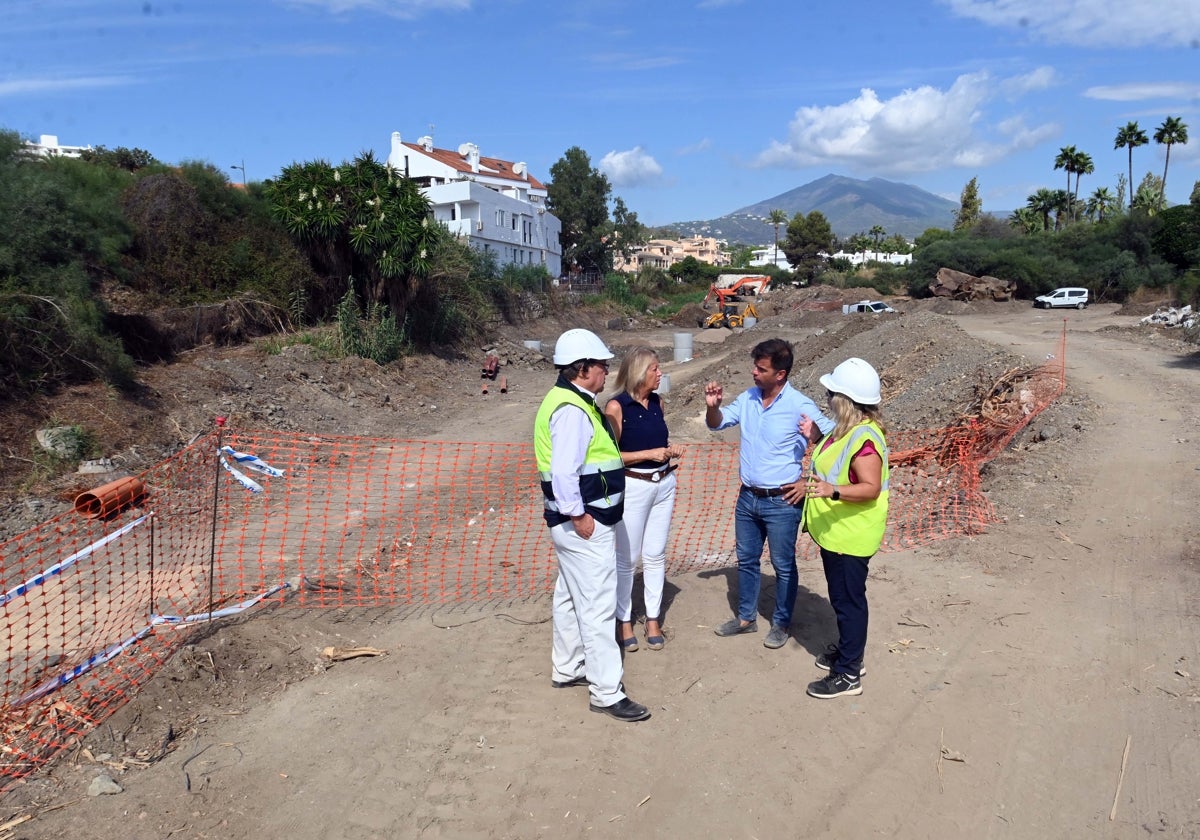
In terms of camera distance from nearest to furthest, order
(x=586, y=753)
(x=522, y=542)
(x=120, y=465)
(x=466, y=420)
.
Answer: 1. (x=586, y=753)
2. (x=522, y=542)
3. (x=120, y=465)
4. (x=466, y=420)

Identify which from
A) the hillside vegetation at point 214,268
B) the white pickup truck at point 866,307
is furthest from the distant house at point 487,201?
the white pickup truck at point 866,307

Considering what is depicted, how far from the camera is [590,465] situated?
3.76m

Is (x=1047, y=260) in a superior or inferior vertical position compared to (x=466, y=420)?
superior

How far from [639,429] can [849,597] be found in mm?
1329

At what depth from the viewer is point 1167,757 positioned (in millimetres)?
3576

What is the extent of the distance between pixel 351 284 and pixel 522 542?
14186mm

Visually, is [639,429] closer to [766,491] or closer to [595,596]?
[766,491]

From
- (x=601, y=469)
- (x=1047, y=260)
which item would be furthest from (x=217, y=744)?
(x=1047, y=260)

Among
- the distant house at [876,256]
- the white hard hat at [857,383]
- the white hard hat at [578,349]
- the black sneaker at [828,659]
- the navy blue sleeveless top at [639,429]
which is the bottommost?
the black sneaker at [828,659]

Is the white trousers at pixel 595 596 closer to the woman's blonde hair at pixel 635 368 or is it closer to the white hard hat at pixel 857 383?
the woman's blonde hair at pixel 635 368

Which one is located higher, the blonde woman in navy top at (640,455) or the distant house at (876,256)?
the distant house at (876,256)

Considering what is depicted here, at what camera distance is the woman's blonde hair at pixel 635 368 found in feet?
14.0

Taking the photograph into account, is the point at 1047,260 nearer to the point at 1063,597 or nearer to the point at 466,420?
the point at 466,420

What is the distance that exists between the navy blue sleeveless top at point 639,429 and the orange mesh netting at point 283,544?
6.37 feet
